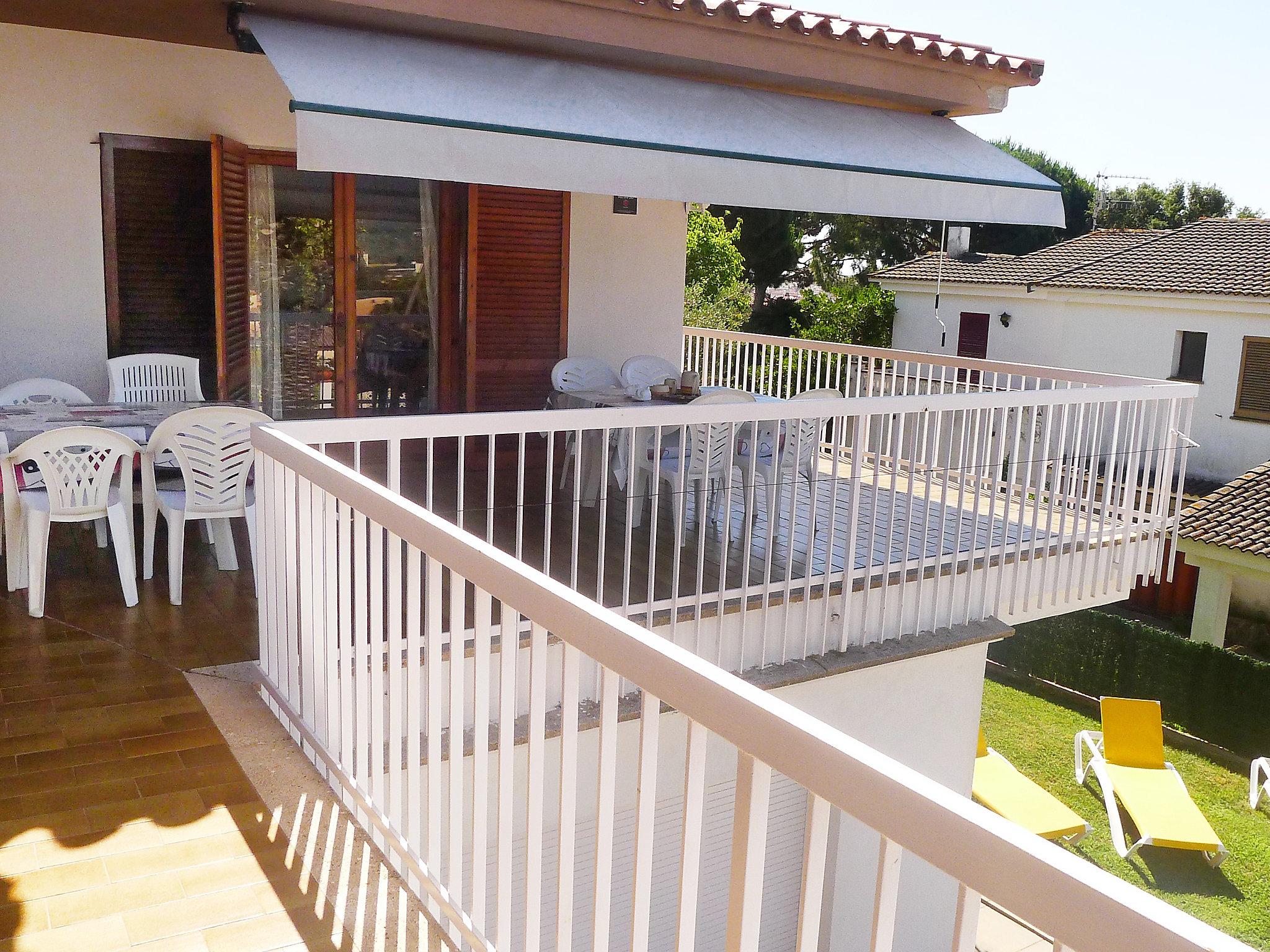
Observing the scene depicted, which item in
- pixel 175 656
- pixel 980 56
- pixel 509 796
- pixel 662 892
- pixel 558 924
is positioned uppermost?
pixel 980 56

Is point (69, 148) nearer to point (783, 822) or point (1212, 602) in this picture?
point (783, 822)

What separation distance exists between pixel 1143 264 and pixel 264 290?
2693 centimetres

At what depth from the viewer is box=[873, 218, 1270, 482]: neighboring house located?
26.2m

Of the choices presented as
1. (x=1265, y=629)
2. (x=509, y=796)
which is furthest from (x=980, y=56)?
(x=1265, y=629)

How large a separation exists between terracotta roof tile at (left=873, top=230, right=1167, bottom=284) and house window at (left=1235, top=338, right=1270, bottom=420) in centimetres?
611

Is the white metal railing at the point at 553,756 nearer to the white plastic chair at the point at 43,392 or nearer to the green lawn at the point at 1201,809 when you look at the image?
the white plastic chair at the point at 43,392

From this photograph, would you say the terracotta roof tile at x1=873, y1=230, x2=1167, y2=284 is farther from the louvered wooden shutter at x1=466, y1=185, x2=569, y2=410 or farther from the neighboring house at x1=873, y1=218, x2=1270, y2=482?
the louvered wooden shutter at x1=466, y1=185, x2=569, y2=410

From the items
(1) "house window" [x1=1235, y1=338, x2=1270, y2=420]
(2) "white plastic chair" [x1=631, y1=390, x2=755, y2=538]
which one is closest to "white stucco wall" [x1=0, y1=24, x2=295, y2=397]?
(2) "white plastic chair" [x1=631, y1=390, x2=755, y2=538]

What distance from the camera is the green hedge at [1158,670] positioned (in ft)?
53.2

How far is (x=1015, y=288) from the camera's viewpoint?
103 ft

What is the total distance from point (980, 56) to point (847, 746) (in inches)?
352

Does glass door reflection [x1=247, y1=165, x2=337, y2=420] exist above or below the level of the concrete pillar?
above

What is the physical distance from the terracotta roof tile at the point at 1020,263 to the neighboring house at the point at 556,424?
23348mm

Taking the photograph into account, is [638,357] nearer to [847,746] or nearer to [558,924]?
[558,924]
